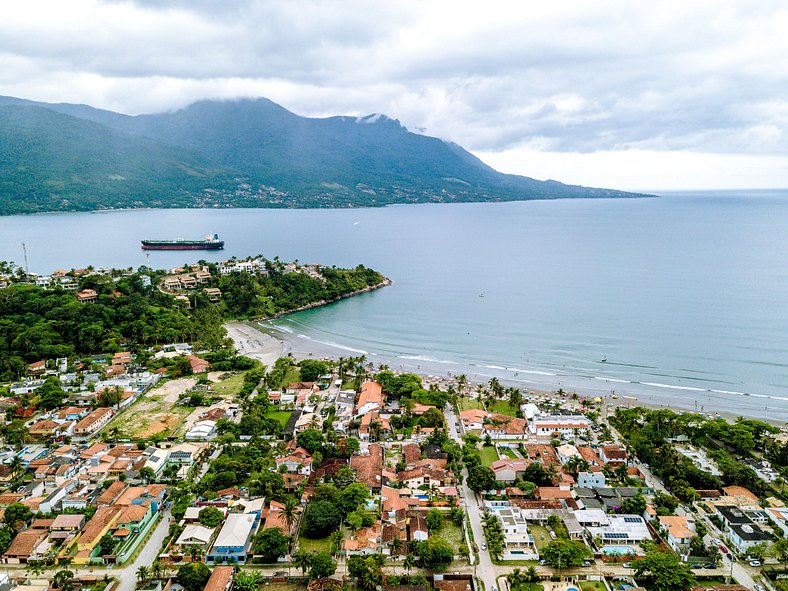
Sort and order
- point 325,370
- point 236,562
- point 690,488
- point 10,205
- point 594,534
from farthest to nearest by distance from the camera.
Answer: point 10,205, point 325,370, point 690,488, point 594,534, point 236,562

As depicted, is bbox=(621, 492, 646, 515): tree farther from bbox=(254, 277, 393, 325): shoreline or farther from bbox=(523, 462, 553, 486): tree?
bbox=(254, 277, 393, 325): shoreline

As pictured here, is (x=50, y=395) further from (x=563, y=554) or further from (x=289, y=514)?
(x=563, y=554)

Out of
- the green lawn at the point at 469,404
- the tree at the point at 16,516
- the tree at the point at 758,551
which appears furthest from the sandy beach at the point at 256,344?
the tree at the point at 758,551

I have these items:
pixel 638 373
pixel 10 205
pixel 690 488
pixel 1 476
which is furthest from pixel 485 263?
pixel 10 205

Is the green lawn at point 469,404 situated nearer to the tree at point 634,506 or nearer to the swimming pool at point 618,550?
the tree at point 634,506

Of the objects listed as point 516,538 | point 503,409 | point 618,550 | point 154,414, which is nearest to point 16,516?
point 154,414

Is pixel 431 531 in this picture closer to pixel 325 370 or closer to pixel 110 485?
pixel 110 485
